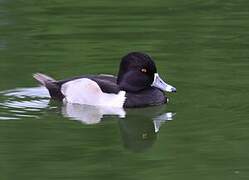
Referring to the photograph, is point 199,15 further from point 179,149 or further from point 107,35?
point 179,149

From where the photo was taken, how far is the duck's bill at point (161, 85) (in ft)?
42.7

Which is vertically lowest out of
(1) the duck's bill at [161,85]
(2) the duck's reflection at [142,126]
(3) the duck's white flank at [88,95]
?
(2) the duck's reflection at [142,126]

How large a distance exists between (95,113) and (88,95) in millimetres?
501

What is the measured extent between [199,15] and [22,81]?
561 centimetres

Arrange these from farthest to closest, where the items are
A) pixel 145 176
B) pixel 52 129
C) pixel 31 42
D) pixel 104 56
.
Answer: pixel 31 42 → pixel 104 56 → pixel 52 129 → pixel 145 176

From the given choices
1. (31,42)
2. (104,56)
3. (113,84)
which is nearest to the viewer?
(113,84)

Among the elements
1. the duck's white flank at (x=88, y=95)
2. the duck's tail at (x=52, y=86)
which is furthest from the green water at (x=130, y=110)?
the duck's white flank at (x=88, y=95)

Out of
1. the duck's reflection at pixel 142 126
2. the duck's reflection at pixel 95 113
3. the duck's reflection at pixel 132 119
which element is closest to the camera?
the duck's reflection at pixel 142 126

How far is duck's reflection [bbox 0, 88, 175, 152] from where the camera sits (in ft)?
39.6

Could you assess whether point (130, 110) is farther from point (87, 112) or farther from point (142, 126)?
point (142, 126)

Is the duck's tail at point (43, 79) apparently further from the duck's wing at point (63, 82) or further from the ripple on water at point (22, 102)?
the ripple on water at point (22, 102)

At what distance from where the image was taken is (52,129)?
39.0 ft

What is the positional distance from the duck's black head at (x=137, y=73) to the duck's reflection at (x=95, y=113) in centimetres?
34

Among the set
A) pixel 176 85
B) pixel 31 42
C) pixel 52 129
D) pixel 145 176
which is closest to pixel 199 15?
pixel 31 42
